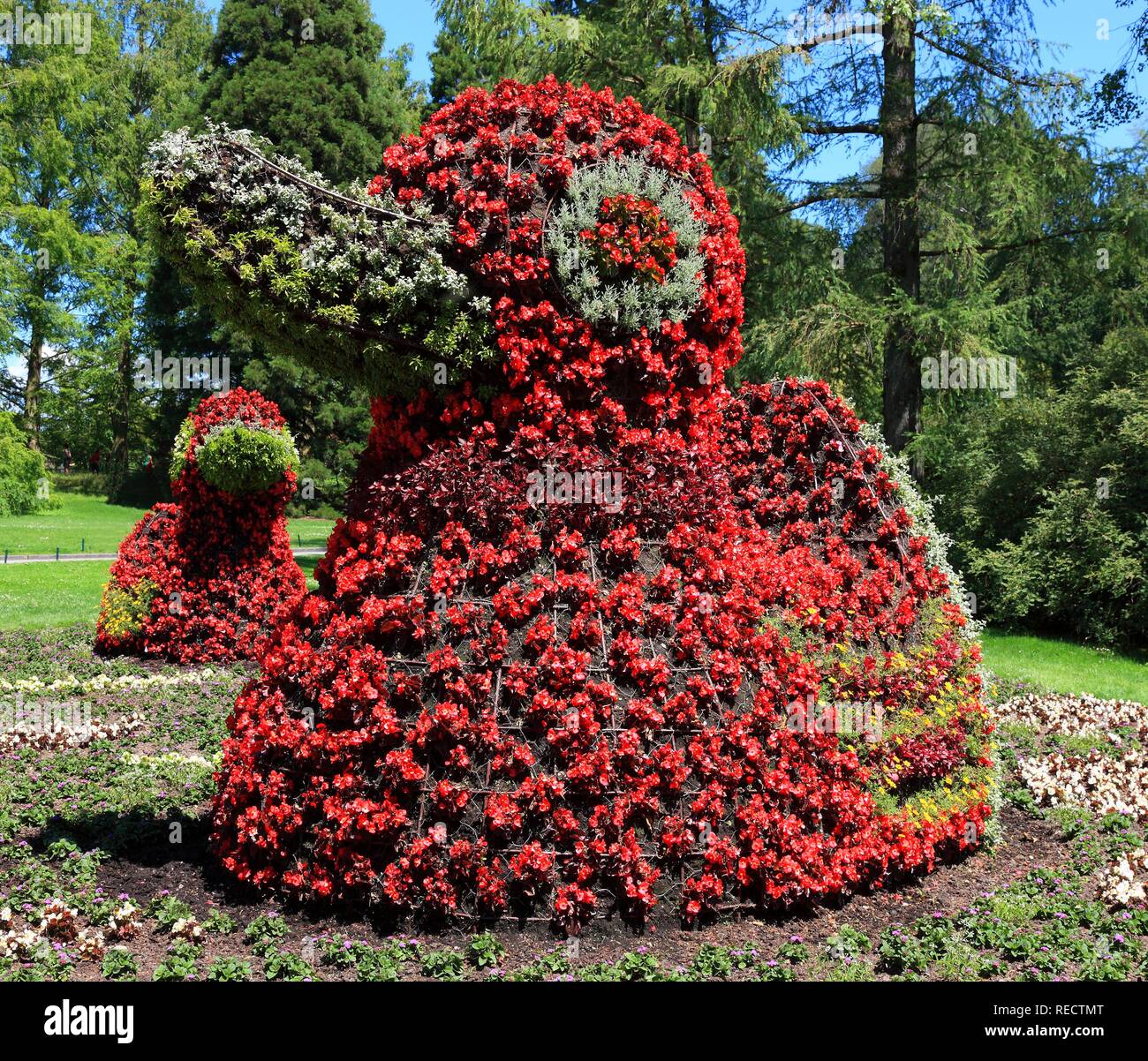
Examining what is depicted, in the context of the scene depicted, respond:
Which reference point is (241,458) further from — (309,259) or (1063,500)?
(1063,500)

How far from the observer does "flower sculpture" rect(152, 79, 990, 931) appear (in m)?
4.52

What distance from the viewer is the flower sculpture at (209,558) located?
11.4m

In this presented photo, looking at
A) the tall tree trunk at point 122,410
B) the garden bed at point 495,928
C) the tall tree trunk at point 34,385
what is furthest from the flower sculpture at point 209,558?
the tall tree trunk at point 122,410

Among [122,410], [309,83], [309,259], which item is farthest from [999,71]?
[122,410]

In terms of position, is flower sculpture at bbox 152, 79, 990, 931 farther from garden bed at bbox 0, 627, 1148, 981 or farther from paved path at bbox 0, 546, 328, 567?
paved path at bbox 0, 546, 328, 567

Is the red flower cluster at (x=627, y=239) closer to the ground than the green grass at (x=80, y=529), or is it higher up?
higher up

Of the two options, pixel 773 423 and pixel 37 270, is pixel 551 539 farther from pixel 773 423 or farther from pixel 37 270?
pixel 37 270

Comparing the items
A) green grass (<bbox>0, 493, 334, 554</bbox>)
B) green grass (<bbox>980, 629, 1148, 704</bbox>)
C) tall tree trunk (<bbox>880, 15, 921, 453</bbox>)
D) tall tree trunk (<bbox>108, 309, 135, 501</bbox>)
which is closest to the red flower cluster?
green grass (<bbox>980, 629, 1148, 704</bbox>)

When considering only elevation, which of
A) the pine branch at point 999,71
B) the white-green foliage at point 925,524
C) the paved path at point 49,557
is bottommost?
the paved path at point 49,557

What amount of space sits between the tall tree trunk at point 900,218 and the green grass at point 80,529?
17.5 meters

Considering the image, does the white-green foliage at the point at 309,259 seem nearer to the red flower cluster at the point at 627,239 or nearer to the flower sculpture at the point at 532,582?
the flower sculpture at the point at 532,582

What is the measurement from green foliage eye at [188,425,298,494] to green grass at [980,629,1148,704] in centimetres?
883

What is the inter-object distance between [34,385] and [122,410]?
10.7 ft

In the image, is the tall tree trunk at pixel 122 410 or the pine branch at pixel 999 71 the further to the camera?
the tall tree trunk at pixel 122 410
